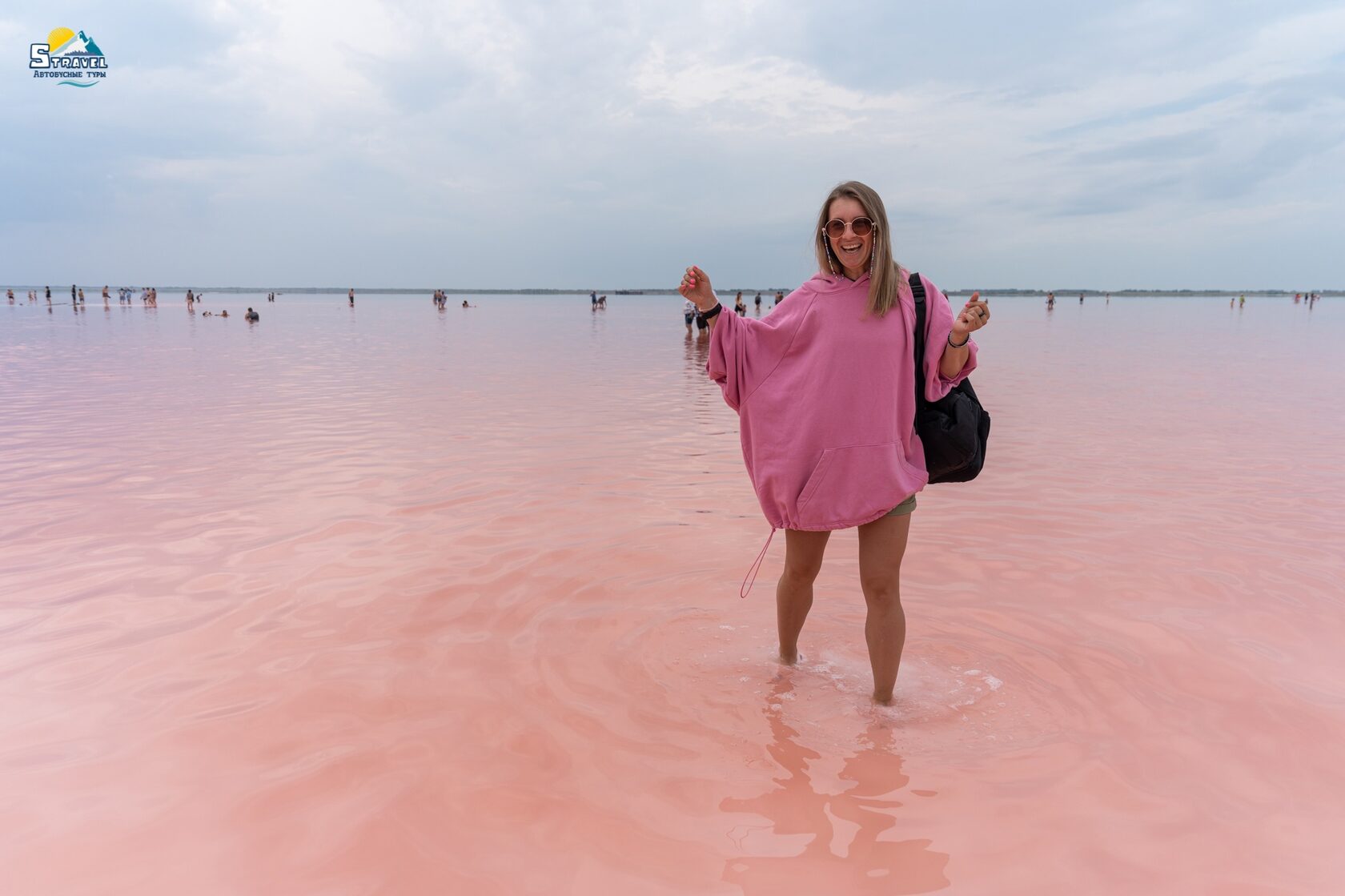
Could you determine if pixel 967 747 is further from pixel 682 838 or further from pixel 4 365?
pixel 4 365

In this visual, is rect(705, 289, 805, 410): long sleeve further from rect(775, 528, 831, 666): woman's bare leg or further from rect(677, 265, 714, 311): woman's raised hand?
rect(775, 528, 831, 666): woman's bare leg

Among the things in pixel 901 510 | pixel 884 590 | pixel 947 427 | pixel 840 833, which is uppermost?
pixel 947 427

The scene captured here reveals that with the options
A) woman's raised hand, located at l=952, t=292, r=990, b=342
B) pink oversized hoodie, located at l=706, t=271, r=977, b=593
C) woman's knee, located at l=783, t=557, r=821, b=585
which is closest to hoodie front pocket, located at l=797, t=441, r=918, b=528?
pink oversized hoodie, located at l=706, t=271, r=977, b=593

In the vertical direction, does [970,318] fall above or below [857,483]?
above

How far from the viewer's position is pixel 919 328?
317 cm

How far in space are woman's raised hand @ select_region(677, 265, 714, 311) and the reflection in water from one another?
74.5 inches

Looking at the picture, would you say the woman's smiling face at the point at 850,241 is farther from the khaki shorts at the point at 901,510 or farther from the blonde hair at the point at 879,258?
the khaki shorts at the point at 901,510

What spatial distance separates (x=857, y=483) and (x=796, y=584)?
74 cm

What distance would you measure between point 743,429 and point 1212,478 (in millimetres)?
6519

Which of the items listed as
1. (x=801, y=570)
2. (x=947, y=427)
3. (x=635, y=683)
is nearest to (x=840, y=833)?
(x=801, y=570)

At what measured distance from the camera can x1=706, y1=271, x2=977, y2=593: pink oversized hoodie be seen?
3135 mm

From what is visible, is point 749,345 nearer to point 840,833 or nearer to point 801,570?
point 801,570

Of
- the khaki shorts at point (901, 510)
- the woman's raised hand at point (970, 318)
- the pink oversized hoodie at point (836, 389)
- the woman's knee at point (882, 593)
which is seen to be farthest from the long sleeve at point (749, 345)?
the woman's knee at point (882, 593)

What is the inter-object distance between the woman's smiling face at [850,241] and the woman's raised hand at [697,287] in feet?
1.86
